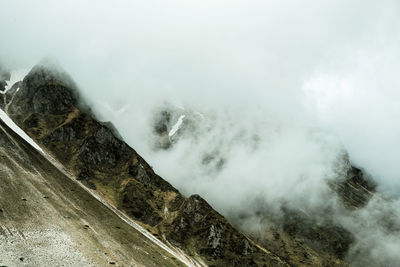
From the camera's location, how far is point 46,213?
93.8 m

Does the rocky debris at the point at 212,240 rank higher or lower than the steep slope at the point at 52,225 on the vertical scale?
higher

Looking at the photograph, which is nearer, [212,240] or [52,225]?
[52,225]

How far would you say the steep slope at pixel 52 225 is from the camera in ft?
238

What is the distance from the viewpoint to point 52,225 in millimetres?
88188

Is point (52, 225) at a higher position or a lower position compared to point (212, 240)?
lower

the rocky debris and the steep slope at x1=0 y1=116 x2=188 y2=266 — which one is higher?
the rocky debris

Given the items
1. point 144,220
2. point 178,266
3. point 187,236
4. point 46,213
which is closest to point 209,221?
point 187,236

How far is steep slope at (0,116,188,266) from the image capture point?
72.6m

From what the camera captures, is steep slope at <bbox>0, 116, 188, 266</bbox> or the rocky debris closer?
steep slope at <bbox>0, 116, 188, 266</bbox>

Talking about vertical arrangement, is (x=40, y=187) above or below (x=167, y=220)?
below

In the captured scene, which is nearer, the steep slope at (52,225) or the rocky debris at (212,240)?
the steep slope at (52,225)

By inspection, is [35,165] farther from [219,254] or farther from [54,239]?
[219,254]

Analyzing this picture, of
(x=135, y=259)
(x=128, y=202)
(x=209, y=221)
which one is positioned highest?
(x=209, y=221)

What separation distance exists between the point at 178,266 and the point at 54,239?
176 ft
